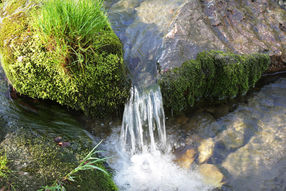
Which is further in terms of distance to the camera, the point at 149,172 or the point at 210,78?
the point at 210,78

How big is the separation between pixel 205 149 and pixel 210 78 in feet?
3.70

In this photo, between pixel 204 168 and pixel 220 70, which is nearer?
pixel 204 168

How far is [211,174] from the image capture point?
323cm

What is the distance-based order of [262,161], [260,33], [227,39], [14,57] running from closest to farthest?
[14,57]
[262,161]
[227,39]
[260,33]

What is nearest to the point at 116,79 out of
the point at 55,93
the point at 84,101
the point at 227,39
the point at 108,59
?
the point at 108,59

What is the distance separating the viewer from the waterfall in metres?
3.55

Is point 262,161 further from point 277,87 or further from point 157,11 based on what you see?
point 157,11

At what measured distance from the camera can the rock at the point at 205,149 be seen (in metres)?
3.46

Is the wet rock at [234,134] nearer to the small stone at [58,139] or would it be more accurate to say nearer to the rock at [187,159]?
the rock at [187,159]

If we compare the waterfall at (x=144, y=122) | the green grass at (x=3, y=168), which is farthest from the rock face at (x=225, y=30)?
the green grass at (x=3, y=168)

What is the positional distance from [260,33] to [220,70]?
1416 millimetres

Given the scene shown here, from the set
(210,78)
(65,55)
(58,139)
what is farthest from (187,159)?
(65,55)

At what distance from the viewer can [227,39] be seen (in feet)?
14.0

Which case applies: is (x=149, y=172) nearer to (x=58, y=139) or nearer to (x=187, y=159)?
(x=187, y=159)
